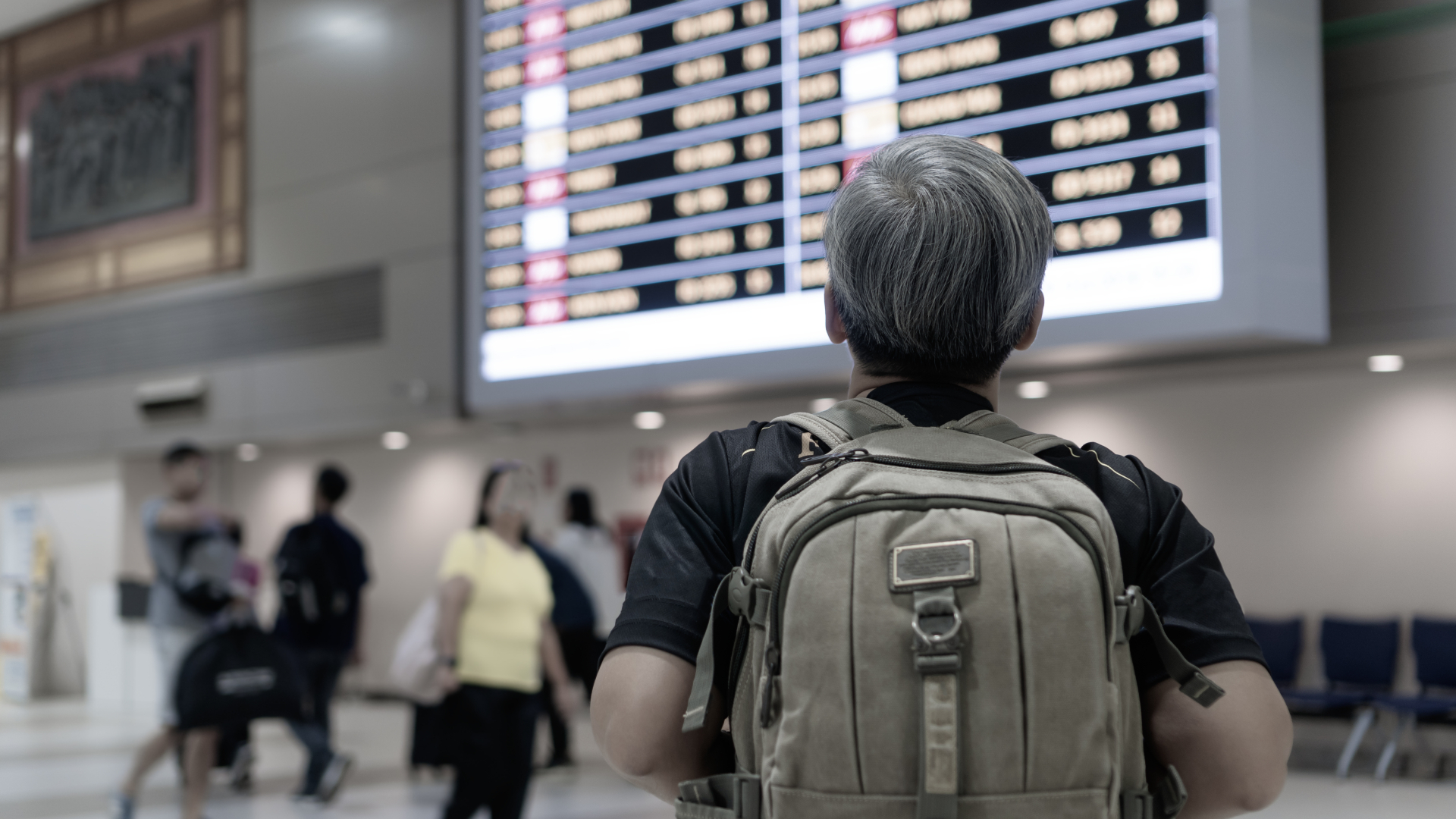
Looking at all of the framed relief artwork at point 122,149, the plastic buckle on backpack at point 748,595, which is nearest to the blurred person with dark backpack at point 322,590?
the framed relief artwork at point 122,149

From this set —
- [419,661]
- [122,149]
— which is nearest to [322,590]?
[419,661]

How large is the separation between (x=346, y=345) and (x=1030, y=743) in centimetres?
1022

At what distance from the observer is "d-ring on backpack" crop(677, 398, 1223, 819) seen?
112 centimetres

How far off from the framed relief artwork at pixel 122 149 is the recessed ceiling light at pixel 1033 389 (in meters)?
6.81

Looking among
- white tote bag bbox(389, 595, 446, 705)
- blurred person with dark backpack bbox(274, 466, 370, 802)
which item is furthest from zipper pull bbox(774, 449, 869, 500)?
blurred person with dark backpack bbox(274, 466, 370, 802)

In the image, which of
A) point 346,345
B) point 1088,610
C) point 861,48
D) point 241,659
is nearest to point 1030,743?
point 1088,610

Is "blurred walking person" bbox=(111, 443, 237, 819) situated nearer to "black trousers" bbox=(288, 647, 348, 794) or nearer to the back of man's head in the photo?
"black trousers" bbox=(288, 647, 348, 794)

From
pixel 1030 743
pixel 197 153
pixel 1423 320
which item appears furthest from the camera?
pixel 197 153

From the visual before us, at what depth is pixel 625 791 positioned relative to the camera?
718 centimetres

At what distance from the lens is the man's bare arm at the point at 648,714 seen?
1257 millimetres

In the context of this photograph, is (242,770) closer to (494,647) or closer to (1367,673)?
(494,647)

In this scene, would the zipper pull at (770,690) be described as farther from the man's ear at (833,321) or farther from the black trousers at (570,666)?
the black trousers at (570,666)

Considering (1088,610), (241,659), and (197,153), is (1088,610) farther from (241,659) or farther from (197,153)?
(197,153)

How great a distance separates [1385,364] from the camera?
7.40 metres
